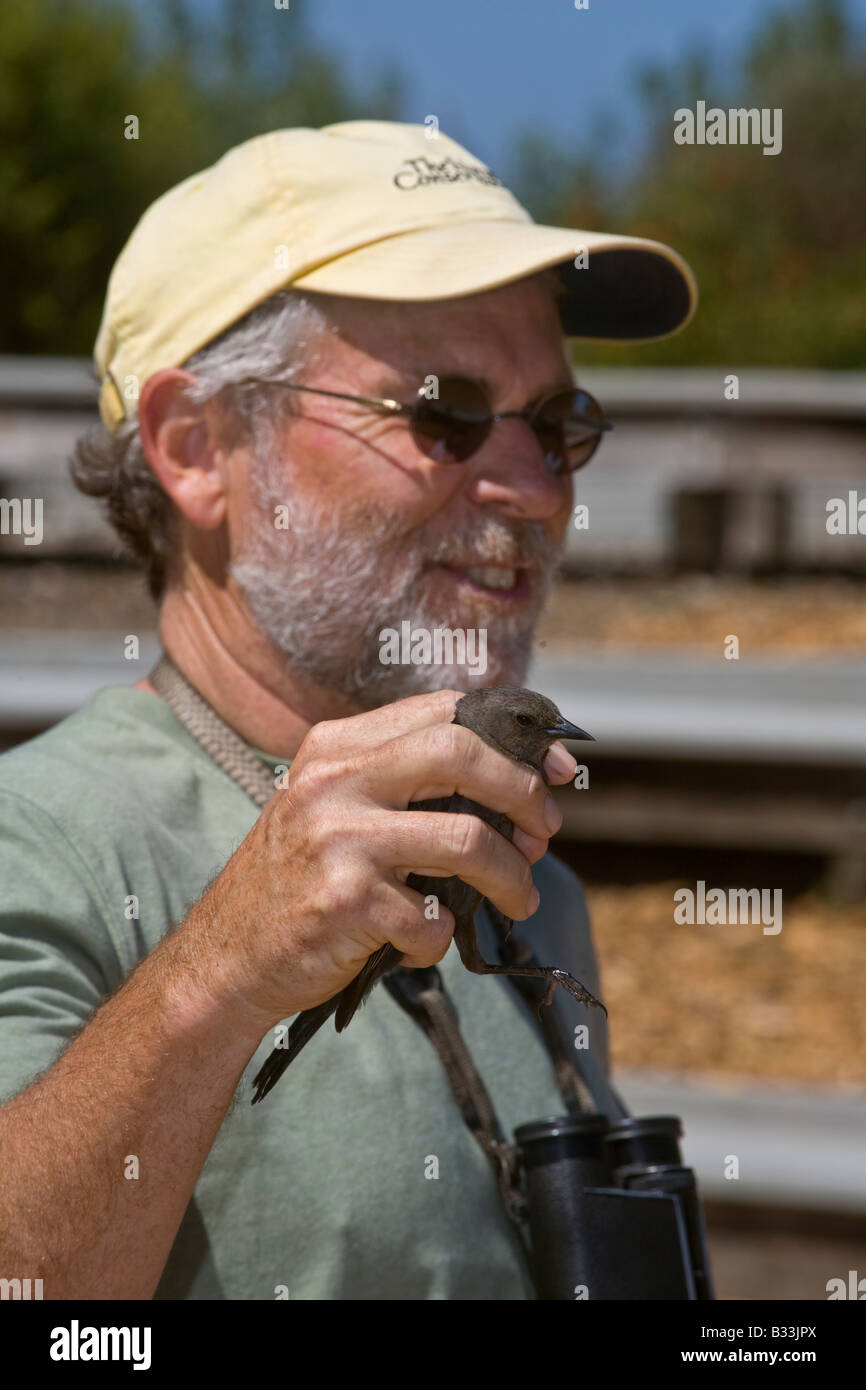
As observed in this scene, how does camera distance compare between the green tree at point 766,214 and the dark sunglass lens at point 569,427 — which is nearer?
the dark sunglass lens at point 569,427

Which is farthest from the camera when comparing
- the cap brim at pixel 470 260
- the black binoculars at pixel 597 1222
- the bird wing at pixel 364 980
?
the cap brim at pixel 470 260

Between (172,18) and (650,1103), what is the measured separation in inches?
2329

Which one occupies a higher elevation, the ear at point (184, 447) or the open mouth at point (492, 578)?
the ear at point (184, 447)

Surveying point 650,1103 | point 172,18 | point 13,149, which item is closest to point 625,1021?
point 650,1103

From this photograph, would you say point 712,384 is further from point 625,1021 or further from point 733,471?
point 625,1021

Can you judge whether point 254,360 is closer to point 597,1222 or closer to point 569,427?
point 569,427

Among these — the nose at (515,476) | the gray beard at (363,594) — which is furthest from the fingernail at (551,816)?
the nose at (515,476)

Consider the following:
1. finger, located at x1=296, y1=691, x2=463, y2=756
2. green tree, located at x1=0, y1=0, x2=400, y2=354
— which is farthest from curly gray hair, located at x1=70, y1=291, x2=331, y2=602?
green tree, located at x1=0, y1=0, x2=400, y2=354

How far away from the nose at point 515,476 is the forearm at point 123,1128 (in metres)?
0.82

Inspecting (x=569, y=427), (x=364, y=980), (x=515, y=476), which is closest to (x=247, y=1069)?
(x=364, y=980)

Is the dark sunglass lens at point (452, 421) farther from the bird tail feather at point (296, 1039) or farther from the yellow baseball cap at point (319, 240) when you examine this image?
the bird tail feather at point (296, 1039)

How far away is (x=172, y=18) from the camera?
56344 millimetres

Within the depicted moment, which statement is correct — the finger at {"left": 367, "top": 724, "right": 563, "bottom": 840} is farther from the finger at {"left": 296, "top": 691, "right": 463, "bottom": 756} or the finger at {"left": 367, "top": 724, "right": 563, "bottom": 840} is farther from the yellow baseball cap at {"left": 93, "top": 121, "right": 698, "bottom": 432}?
the yellow baseball cap at {"left": 93, "top": 121, "right": 698, "bottom": 432}

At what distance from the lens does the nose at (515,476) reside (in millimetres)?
2096
